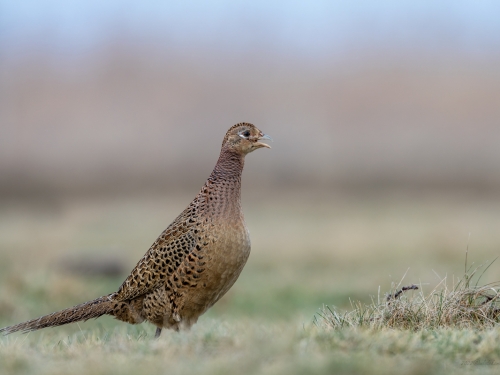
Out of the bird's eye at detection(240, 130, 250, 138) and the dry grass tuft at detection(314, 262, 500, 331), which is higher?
the bird's eye at detection(240, 130, 250, 138)

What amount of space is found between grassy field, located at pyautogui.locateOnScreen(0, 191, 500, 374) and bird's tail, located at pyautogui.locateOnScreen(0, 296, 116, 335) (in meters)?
0.12

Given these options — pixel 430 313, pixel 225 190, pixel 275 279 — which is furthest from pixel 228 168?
pixel 275 279

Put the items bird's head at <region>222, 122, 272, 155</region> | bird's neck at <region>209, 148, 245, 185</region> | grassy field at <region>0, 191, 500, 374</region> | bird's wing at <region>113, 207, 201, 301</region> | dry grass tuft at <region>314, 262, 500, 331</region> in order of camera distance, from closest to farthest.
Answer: grassy field at <region>0, 191, 500, 374</region> → dry grass tuft at <region>314, 262, 500, 331</region> → bird's wing at <region>113, 207, 201, 301</region> → bird's neck at <region>209, 148, 245, 185</region> → bird's head at <region>222, 122, 272, 155</region>

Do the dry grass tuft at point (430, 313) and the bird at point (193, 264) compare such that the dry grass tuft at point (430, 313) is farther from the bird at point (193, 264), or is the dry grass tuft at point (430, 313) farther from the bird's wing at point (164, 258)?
the bird's wing at point (164, 258)

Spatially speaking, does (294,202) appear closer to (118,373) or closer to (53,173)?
(53,173)

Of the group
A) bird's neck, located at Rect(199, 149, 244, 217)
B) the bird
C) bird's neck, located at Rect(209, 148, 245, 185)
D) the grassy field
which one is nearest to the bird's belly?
the bird

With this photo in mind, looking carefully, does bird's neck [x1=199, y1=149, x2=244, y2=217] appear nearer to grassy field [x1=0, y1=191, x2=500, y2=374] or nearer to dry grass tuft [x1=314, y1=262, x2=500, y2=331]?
grassy field [x1=0, y1=191, x2=500, y2=374]

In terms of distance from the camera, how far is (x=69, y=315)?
642cm

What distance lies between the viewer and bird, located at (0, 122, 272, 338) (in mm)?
6094

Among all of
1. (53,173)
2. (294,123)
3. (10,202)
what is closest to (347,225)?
(10,202)

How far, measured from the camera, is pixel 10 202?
25406 mm

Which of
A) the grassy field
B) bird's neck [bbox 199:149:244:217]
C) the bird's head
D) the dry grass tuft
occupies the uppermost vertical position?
the bird's head

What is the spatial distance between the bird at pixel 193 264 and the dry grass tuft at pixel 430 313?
0.91 meters

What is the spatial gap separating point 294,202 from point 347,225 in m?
6.69
